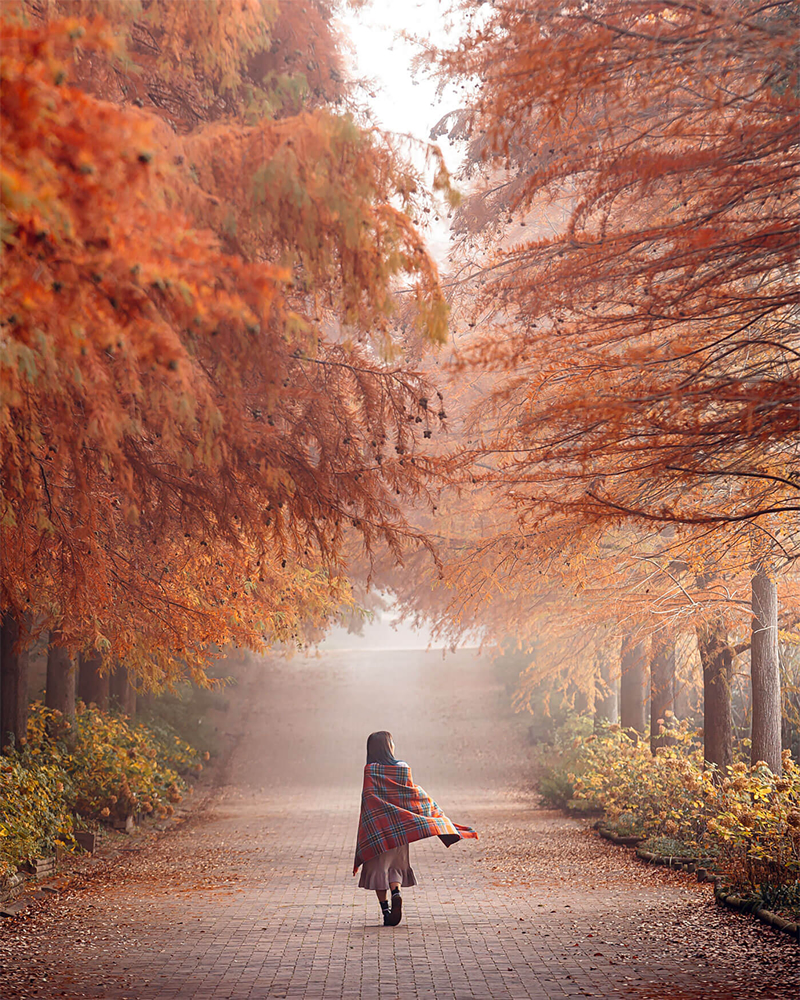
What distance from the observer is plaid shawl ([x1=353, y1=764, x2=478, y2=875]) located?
27.1 feet

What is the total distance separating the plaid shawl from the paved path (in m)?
0.69

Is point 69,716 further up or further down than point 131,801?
further up

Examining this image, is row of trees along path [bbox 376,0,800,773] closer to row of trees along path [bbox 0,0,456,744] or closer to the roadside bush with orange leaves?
row of trees along path [bbox 0,0,456,744]

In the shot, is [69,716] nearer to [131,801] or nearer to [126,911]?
[131,801]

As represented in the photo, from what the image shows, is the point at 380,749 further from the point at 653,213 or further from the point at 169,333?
the point at 169,333

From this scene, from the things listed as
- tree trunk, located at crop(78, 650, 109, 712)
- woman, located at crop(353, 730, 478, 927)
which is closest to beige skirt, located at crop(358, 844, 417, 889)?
woman, located at crop(353, 730, 478, 927)

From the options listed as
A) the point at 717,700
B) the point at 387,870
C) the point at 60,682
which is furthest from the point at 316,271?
the point at 60,682

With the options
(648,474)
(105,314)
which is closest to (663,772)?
(648,474)

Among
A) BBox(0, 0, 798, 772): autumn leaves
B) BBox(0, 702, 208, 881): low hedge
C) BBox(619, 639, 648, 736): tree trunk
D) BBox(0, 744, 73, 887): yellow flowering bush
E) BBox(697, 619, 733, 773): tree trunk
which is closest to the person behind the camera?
BBox(0, 0, 798, 772): autumn leaves

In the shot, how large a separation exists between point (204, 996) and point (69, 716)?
32.3 ft

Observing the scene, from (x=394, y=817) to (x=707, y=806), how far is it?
5116 mm

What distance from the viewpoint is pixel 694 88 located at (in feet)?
17.8

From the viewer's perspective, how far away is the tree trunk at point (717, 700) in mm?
13078

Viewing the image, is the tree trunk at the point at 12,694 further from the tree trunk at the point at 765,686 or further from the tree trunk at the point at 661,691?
the tree trunk at the point at 661,691
